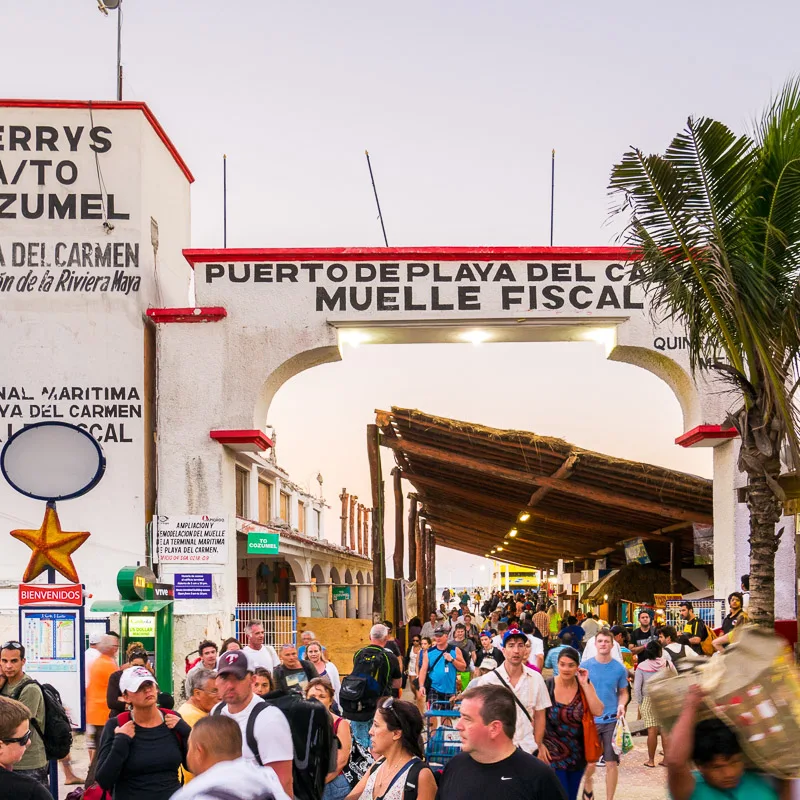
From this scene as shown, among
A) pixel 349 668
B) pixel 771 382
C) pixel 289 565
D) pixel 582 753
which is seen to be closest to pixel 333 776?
pixel 582 753

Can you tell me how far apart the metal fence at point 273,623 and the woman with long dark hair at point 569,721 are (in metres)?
10.8

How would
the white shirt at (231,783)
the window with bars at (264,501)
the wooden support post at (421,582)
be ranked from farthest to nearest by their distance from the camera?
1. the window with bars at (264,501)
2. the wooden support post at (421,582)
3. the white shirt at (231,783)

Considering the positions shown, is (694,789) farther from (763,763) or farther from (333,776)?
(333,776)

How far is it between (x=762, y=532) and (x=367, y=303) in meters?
10.0

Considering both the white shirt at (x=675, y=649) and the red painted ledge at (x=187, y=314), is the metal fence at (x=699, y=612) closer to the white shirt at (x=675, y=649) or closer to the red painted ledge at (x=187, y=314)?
the white shirt at (x=675, y=649)

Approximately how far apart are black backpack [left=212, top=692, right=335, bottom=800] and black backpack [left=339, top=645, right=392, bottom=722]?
3064 millimetres

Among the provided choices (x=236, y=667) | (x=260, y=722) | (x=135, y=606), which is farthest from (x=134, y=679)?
(x=135, y=606)

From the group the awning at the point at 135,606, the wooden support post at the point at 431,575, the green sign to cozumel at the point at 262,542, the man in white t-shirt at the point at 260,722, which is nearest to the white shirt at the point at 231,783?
A: the man in white t-shirt at the point at 260,722

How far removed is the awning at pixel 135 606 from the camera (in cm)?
1533

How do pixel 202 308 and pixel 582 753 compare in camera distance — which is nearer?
pixel 582 753

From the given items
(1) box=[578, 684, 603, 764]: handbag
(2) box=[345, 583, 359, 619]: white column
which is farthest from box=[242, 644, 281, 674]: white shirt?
(2) box=[345, 583, 359, 619]: white column

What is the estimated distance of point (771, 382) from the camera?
9.91 meters

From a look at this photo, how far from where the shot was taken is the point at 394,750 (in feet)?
18.7

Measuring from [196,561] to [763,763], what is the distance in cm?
1496
